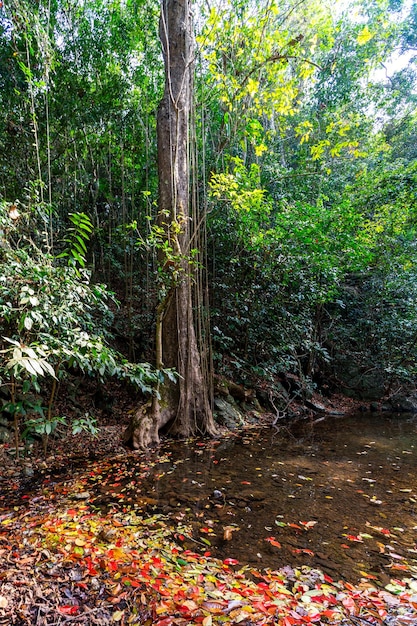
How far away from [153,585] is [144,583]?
41mm

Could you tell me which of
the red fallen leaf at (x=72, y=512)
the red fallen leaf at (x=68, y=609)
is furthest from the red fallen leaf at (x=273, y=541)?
the red fallen leaf at (x=72, y=512)

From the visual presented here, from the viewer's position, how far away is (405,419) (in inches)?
251

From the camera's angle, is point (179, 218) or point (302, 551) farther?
point (179, 218)

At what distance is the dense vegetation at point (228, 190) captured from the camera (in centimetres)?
458

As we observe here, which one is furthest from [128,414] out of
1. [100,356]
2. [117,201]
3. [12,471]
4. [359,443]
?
[117,201]

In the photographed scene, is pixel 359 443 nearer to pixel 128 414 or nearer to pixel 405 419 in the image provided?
pixel 405 419

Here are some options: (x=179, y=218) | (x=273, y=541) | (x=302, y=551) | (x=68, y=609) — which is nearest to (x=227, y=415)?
(x=179, y=218)

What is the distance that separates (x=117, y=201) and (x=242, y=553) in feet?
21.5

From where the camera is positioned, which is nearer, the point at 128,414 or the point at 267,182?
the point at 128,414

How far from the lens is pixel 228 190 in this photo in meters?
4.84

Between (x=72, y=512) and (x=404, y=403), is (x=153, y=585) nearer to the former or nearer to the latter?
(x=72, y=512)

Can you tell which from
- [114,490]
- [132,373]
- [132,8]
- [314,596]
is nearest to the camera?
[314,596]

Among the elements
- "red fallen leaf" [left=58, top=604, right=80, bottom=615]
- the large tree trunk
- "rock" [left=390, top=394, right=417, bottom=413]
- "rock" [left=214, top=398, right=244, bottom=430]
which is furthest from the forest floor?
"rock" [left=390, top=394, right=417, bottom=413]

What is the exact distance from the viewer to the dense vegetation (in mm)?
4582
